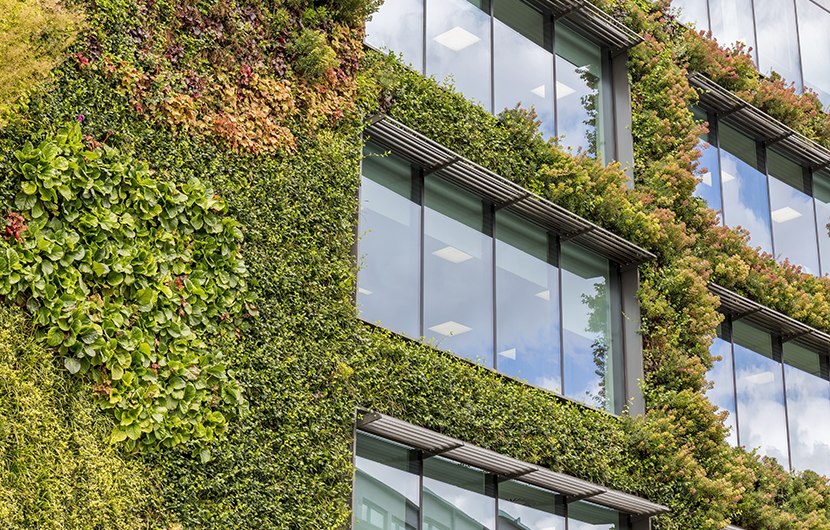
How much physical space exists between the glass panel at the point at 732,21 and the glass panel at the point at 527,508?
1303 cm

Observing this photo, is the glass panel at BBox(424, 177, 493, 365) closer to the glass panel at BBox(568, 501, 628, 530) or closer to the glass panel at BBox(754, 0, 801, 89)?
the glass panel at BBox(568, 501, 628, 530)

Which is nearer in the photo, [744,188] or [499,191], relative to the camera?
[499,191]


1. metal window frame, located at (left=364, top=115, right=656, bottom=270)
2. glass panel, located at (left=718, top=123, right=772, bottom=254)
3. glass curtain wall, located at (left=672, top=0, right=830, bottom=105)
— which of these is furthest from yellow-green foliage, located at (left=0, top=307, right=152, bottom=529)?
glass curtain wall, located at (left=672, top=0, right=830, bottom=105)

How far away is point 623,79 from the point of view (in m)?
20.5

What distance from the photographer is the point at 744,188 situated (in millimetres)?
22812

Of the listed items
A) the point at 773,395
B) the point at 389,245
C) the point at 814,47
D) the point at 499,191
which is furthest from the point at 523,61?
the point at 814,47

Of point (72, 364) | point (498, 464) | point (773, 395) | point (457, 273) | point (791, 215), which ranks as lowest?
point (498, 464)

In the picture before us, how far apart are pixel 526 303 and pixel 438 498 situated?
13.4ft

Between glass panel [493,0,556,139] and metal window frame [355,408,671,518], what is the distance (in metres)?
6.36

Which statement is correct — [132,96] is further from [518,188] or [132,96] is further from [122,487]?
[518,188]

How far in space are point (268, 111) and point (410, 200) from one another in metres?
2.93

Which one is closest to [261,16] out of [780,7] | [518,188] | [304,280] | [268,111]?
[268,111]

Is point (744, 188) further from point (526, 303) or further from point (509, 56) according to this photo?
point (526, 303)

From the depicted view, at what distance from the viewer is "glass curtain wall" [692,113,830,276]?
72.8 feet
